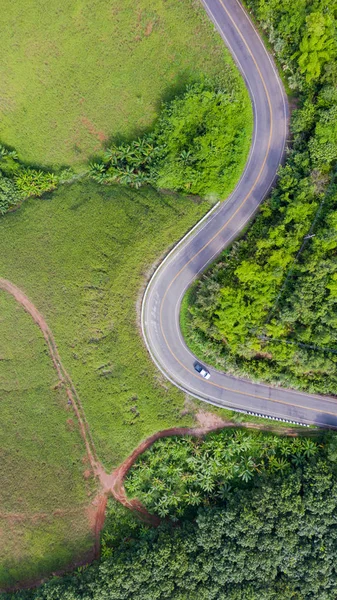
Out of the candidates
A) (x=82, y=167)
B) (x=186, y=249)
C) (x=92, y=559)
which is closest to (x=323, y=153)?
(x=186, y=249)

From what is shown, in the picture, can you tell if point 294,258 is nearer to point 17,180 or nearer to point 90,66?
point 90,66

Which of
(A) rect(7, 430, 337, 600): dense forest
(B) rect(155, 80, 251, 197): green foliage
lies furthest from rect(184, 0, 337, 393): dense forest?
(A) rect(7, 430, 337, 600): dense forest

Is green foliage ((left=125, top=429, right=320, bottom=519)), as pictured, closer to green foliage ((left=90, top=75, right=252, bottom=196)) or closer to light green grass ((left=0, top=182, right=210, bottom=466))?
light green grass ((left=0, top=182, right=210, bottom=466))

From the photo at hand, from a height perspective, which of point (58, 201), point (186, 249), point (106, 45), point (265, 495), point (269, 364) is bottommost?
point (265, 495)

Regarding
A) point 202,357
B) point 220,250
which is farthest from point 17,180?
point 202,357

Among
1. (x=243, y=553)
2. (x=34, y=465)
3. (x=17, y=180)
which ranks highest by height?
(x=17, y=180)

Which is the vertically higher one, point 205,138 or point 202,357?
point 205,138

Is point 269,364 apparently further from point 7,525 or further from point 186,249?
point 7,525

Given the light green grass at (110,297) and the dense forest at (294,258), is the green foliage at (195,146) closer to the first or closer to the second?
the light green grass at (110,297)
